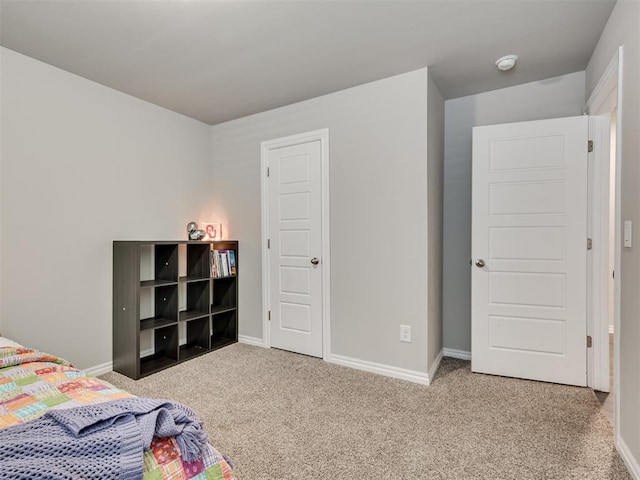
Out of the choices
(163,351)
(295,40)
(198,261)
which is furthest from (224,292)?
(295,40)

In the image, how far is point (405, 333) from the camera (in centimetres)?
263

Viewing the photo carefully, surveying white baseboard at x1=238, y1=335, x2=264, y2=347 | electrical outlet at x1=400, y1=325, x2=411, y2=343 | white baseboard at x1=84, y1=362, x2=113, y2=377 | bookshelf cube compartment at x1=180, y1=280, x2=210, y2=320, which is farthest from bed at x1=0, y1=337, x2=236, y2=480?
white baseboard at x1=238, y1=335, x2=264, y2=347

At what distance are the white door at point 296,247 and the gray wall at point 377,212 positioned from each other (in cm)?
18

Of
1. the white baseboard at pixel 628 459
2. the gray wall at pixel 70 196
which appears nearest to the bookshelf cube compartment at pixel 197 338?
the gray wall at pixel 70 196

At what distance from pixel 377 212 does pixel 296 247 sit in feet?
2.86

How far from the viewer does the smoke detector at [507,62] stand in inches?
93.4

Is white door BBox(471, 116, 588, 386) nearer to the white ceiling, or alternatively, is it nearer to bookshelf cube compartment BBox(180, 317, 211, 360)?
the white ceiling

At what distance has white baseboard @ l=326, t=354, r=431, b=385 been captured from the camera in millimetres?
2549

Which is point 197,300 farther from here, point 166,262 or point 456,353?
point 456,353

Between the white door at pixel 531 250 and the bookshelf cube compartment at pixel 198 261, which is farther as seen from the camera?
the bookshelf cube compartment at pixel 198 261

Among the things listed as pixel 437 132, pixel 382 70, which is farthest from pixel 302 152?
pixel 437 132

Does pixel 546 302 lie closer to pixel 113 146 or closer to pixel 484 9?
pixel 484 9

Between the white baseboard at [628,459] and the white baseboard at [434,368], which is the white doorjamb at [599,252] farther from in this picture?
the white baseboard at [434,368]

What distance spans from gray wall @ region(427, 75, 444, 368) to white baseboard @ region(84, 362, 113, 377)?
8.38ft
